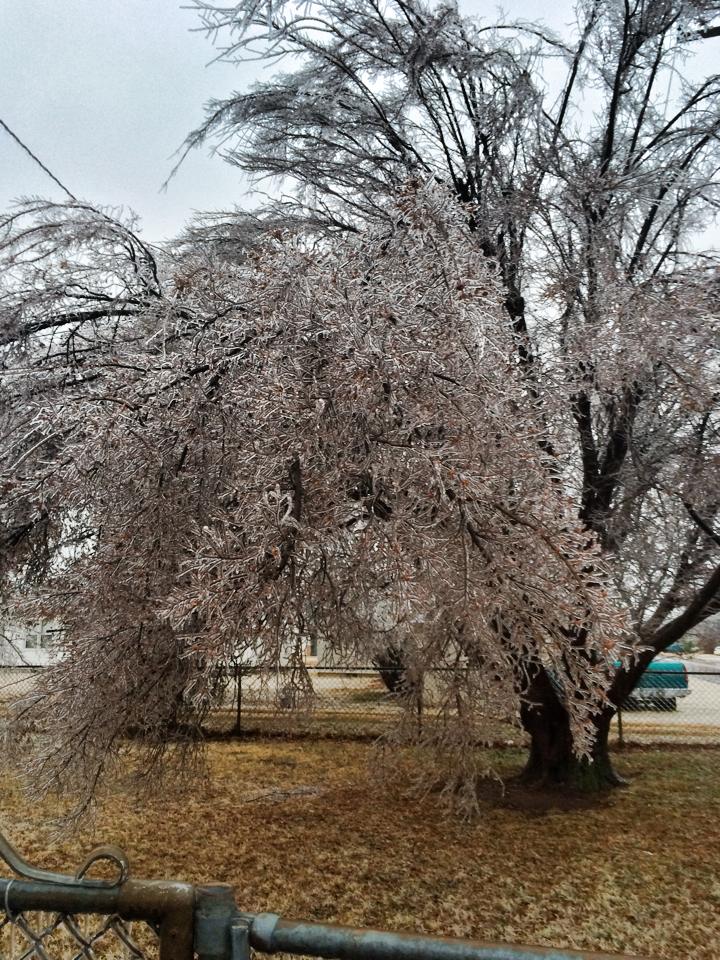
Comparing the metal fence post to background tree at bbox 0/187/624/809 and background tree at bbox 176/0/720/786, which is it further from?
background tree at bbox 176/0/720/786

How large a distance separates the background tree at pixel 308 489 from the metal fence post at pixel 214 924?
75.8 inches

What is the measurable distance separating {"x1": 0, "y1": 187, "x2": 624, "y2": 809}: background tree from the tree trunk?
449 centimetres

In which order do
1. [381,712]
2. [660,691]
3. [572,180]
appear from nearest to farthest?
[572,180] < [381,712] < [660,691]

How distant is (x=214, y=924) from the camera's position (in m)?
1.06

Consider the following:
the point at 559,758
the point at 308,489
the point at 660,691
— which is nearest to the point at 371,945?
the point at 308,489

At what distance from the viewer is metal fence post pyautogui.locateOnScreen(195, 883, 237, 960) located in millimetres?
1057

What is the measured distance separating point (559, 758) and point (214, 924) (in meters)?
8.51

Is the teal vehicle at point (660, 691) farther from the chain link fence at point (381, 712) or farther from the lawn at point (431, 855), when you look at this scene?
the lawn at point (431, 855)

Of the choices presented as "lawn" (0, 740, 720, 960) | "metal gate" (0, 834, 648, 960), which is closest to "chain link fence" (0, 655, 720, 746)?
"lawn" (0, 740, 720, 960)

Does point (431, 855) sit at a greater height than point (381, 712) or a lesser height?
lesser

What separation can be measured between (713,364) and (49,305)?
189 inches

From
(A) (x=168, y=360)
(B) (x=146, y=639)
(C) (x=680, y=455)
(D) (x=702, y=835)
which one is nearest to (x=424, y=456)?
(A) (x=168, y=360)

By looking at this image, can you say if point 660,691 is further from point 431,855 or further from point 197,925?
point 197,925

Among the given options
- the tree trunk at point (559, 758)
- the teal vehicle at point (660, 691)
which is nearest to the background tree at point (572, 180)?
the tree trunk at point (559, 758)
